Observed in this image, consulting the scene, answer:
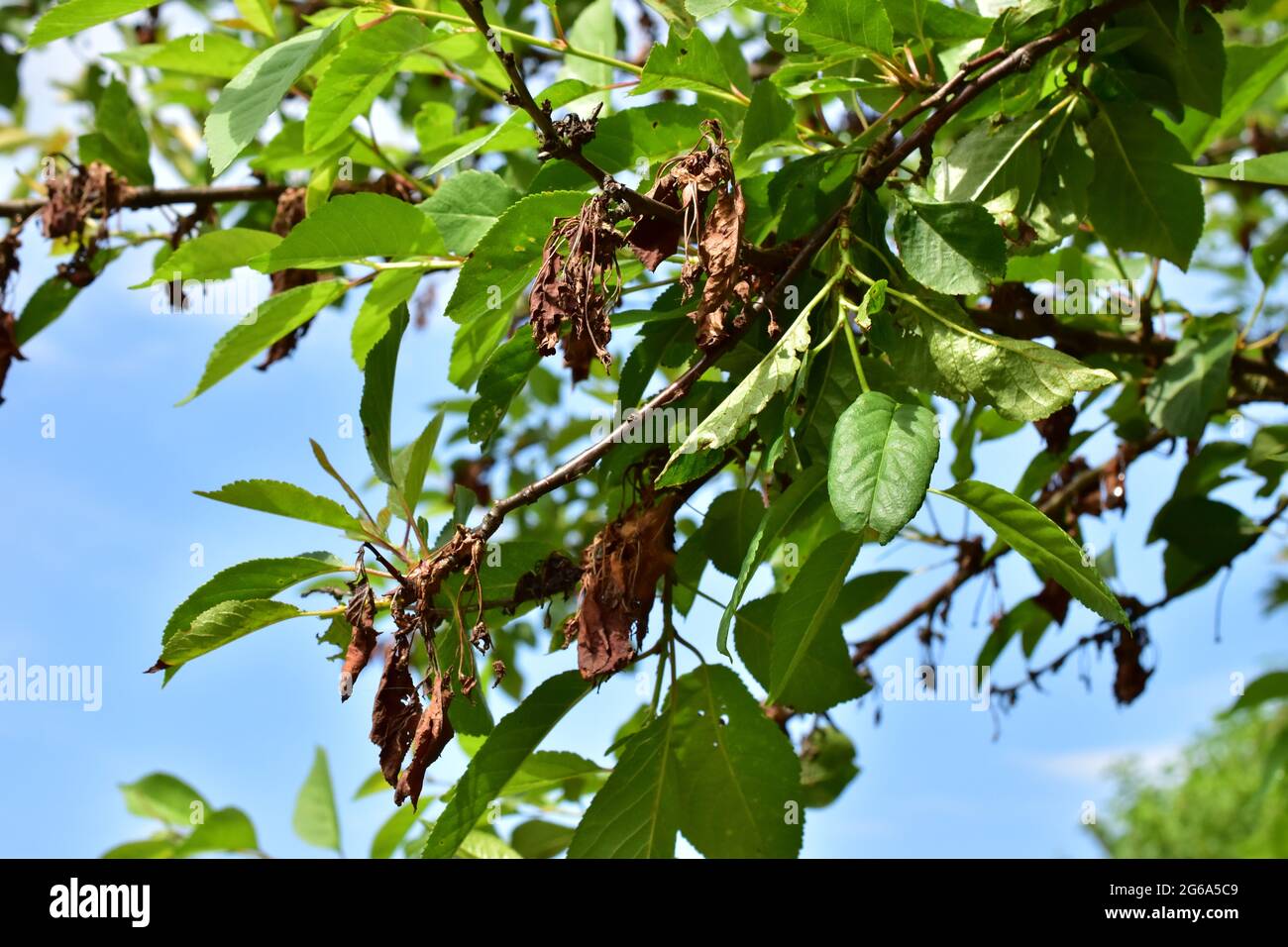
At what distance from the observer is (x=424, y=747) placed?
2.63 ft

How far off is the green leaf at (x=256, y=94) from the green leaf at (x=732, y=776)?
60 cm

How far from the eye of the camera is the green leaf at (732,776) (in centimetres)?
104

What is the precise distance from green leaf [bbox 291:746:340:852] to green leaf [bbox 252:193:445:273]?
114cm

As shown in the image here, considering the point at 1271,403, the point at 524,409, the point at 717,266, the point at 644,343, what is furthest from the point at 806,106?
the point at 524,409

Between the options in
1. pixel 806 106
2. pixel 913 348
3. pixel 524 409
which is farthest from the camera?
pixel 524 409

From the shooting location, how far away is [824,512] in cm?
110

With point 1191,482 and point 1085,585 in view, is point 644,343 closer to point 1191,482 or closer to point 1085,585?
point 1085,585

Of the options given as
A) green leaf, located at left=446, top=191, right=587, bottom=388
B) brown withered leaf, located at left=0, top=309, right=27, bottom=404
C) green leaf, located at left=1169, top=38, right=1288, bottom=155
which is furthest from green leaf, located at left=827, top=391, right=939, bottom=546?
brown withered leaf, located at left=0, top=309, right=27, bottom=404

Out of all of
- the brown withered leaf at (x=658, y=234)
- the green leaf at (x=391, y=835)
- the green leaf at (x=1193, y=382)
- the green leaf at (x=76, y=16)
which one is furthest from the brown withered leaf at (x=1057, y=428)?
the green leaf at (x=391, y=835)

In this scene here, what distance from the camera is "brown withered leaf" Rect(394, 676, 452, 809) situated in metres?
0.80

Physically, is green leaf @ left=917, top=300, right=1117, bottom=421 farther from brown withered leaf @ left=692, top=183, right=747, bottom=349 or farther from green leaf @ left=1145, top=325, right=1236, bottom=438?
green leaf @ left=1145, top=325, right=1236, bottom=438

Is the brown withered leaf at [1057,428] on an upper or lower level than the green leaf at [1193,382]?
lower

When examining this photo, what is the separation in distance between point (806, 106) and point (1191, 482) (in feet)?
2.43

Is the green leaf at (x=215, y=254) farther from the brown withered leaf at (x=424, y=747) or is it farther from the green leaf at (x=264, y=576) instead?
the brown withered leaf at (x=424, y=747)
